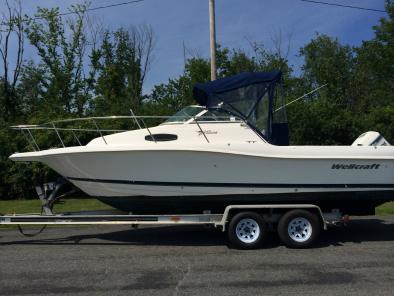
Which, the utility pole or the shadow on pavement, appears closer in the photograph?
the shadow on pavement

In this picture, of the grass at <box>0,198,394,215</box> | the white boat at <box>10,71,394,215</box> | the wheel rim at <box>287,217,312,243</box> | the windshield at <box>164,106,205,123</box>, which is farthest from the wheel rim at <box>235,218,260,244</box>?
the grass at <box>0,198,394,215</box>

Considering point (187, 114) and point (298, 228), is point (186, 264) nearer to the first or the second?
point (298, 228)

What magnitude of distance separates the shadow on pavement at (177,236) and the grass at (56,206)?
265cm

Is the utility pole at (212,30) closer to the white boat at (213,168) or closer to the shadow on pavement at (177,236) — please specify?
the shadow on pavement at (177,236)

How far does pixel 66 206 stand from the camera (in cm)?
1345

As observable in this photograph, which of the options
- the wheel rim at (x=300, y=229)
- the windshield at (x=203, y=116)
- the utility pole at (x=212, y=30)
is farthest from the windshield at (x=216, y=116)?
the utility pole at (x=212, y=30)

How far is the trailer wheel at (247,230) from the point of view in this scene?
7.89m

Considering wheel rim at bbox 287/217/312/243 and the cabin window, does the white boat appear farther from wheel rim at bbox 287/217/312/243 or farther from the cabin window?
wheel rim at bbox 287/217/312/243

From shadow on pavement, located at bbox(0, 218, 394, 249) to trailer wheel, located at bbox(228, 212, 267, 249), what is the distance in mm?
391

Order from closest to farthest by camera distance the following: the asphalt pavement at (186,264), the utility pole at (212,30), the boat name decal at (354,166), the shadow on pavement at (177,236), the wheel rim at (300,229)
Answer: the asphalt pavement at (186,264)
the wheel rim at (300,229)
the boat name decal at (354,166)
the shadow on pavement at (177,236)
the utility pole at (212,30)

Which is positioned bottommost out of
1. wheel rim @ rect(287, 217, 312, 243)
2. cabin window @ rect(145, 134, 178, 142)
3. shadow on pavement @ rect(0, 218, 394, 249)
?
shadow on pavement @ rect(0, 218, 394, 249)

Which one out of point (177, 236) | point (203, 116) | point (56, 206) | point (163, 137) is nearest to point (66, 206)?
point (56, 206)

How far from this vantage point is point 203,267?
6789 millimetres

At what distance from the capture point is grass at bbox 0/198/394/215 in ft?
41.5
